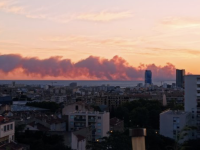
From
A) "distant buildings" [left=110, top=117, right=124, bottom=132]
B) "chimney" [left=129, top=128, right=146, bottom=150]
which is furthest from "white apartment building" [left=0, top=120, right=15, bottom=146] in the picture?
"chimney" [left=129, top=128, right=146, bottom=150]

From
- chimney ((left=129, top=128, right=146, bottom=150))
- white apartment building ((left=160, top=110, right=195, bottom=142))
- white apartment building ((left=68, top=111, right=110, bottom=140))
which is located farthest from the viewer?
A: white apartment building ((left=160, top=110, right=195, bottom=142))

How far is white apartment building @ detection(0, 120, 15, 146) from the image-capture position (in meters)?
18.2

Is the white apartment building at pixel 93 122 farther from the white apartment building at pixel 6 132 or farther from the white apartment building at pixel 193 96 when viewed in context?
the white apartment building at pixel 193 96

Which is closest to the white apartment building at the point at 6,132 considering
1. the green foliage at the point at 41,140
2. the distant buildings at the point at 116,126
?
the green foliage at the point at 41,140

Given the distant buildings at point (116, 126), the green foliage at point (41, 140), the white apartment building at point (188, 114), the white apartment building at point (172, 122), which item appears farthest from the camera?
the distant buildings at point (116, 126)

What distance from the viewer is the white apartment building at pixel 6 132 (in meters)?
18.2

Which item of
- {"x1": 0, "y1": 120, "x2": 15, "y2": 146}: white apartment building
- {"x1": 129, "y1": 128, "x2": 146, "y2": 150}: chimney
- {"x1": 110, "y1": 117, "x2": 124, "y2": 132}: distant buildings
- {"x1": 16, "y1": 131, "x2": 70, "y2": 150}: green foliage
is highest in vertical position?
{"x1": 129, "y1": 128, "x2": 146, "y2": 150}: chimney

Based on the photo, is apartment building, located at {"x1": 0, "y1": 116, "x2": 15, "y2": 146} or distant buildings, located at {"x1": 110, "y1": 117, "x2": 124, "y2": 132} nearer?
apartment building, located at {"x1": 0, "y1": 116, "x2": 15, "y2": 146}

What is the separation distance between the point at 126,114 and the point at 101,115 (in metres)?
13.3

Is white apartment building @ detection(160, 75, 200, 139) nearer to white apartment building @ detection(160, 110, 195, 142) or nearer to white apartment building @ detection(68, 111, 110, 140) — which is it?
white apartment building @ detection(160, 110, 195, 142)

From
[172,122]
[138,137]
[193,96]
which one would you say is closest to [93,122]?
[172,122]

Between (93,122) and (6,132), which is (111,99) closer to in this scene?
(93,122)

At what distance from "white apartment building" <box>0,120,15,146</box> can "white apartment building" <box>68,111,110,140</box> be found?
302 inches

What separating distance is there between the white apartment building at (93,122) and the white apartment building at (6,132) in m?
7.67
